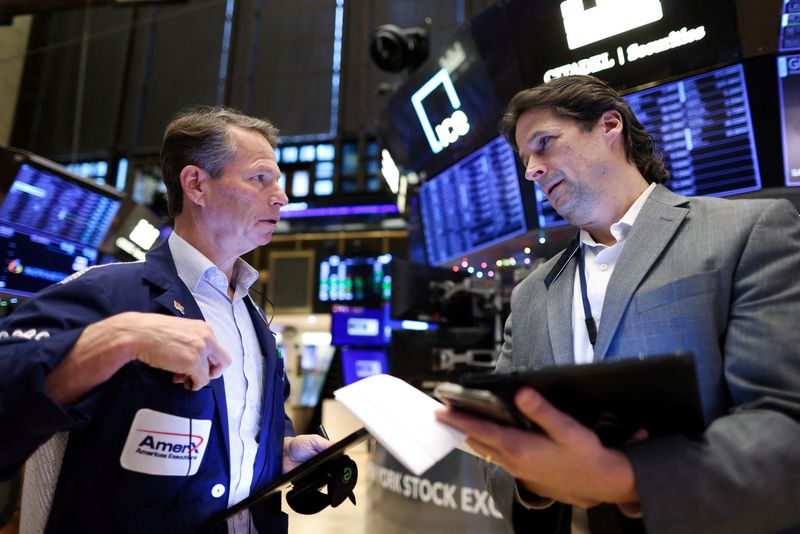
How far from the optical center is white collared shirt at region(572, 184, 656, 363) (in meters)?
1.37

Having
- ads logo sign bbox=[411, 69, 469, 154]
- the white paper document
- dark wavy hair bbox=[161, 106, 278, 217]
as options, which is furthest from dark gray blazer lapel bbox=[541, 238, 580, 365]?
ads logo sign bbox=[411, 69, 469, 154]

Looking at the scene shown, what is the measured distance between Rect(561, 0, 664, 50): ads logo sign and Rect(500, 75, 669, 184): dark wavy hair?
203 centimetres

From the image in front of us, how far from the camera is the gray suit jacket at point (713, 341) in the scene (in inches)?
34.3

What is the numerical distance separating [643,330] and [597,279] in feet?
0.85

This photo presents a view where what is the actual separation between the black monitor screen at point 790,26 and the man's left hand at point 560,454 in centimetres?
313

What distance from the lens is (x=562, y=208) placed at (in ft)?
5.09

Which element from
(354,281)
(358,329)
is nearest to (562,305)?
(358,329)

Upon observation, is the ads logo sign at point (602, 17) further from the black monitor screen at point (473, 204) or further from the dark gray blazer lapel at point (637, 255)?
the dark gray blazer lapel at point (637, 255)

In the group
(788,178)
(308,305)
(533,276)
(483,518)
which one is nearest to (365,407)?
(533,276)

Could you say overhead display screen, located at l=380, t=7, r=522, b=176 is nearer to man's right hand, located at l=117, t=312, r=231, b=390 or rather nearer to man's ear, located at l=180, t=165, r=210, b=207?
man's ear, located at l=180, t=165, r=210, b=207

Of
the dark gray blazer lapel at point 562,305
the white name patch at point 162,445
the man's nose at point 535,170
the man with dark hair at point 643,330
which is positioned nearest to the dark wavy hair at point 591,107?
the man with dark hair at point 643,330

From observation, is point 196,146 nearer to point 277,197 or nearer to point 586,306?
point 277,197

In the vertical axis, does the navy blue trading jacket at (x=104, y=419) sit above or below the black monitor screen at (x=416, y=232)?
below

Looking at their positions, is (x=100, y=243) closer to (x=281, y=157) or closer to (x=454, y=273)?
(x=454, y=273)
